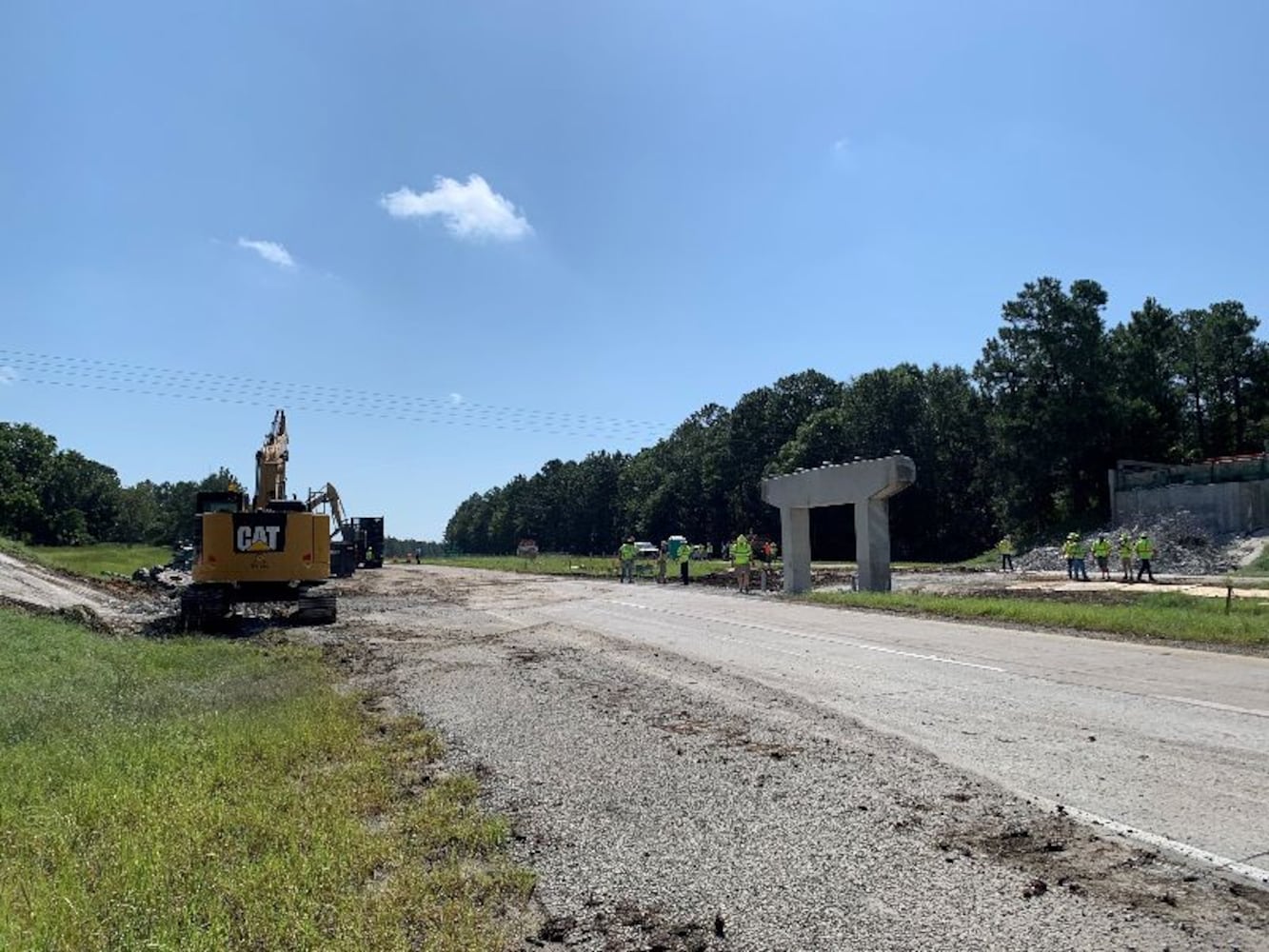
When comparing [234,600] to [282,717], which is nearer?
[282,717]

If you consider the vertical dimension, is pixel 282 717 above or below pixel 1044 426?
below

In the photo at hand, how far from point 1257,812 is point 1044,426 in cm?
6817

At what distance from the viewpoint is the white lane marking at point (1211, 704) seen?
9812 millimetres

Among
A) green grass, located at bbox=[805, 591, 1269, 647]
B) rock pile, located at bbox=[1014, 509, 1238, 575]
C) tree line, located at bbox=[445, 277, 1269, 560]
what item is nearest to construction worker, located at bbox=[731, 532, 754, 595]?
green grass, located at bbox=[805, 591, 1269, 647]

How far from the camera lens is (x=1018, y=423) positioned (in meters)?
70.4

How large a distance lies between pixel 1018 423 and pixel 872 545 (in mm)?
46874

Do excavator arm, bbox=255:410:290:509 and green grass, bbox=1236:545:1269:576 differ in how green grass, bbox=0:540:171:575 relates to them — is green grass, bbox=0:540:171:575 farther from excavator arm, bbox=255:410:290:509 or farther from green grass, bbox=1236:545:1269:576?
green grass, bbox=1236:545:1269:576

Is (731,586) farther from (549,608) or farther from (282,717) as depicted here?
(282,717)

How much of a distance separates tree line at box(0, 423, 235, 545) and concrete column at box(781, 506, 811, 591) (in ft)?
233

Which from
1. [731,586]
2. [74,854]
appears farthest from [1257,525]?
[74,854]

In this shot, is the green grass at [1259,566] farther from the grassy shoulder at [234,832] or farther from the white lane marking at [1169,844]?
the grassy shoulder at [234,832]

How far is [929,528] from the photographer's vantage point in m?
83.3

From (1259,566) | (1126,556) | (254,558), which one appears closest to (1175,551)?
(1259,566)

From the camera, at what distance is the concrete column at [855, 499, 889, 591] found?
2864cm
